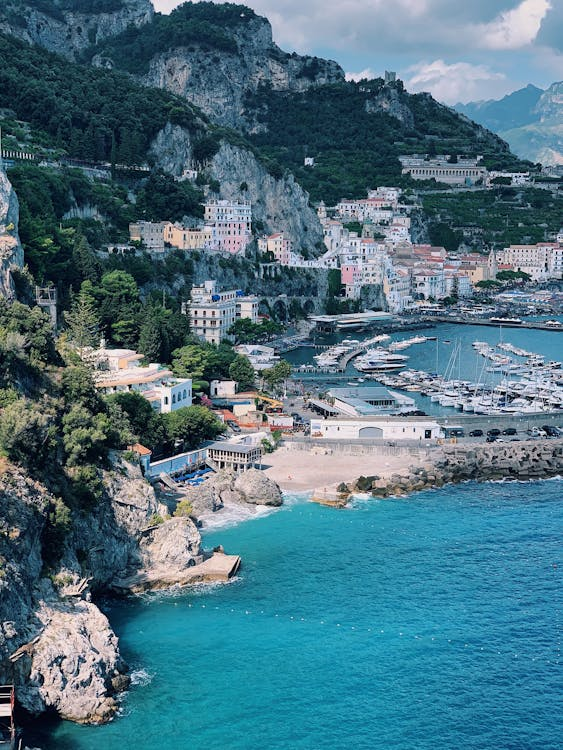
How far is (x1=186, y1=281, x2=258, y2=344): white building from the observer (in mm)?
65812

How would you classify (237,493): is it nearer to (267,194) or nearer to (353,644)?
(353,644)

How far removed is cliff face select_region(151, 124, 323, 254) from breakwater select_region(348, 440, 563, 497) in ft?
167

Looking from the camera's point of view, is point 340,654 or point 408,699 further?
point 340,654

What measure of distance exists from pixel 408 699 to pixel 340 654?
249 centimetres

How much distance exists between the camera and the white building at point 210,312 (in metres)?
65.8

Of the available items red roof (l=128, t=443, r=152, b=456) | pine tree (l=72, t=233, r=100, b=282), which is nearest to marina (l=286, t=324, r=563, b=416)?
pine tree (l=72, t=233, r=100, b=282)

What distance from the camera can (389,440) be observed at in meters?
44.1

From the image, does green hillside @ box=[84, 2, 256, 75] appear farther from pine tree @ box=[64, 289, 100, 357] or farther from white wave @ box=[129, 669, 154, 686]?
white wave @ box=[129, 669, 154, 686]

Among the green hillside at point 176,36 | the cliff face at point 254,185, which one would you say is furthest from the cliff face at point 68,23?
the cliff face at point 254,185

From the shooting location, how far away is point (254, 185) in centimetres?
9281

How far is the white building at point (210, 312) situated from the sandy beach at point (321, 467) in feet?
77.9

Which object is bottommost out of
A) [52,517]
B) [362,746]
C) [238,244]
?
[362,746]

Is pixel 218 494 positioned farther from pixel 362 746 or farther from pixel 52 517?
pixel 362 746

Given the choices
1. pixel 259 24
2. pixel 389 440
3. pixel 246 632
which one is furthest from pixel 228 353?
pixel 259 24
